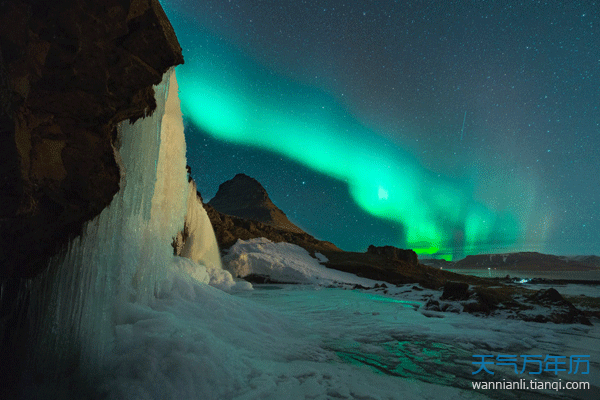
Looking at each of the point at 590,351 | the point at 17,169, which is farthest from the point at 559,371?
the point at 17,169

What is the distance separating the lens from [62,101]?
9.81 ft

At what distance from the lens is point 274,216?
59.0m

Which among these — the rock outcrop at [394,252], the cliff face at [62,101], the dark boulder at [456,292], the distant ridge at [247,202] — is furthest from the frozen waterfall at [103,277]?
the distant ridge at [247,202]

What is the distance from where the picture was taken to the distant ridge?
58.6m

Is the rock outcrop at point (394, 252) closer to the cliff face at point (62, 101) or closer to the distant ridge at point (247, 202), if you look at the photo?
the cliff face at point (62, 101)

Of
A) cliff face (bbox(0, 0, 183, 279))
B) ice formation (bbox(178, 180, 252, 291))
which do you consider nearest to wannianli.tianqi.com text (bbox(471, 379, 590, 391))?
cliff face (bbox(0, 0, 183, 279))

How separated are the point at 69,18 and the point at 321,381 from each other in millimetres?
5017

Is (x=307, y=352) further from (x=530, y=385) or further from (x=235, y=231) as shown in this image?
(x=235, y=231)

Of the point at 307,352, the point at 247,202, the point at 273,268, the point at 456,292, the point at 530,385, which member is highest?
the point at 247,202

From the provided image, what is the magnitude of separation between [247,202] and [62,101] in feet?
201

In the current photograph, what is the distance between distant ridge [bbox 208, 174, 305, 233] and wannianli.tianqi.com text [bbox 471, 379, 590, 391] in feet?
172

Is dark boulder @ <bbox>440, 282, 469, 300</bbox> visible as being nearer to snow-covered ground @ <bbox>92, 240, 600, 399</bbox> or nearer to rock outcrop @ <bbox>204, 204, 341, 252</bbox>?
snow-covered ground @ <bbox>92, 240, 600, 399</bbox>

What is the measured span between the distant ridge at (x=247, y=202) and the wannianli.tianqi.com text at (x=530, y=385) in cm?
5237

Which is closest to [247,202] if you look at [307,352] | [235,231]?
[235,231]
